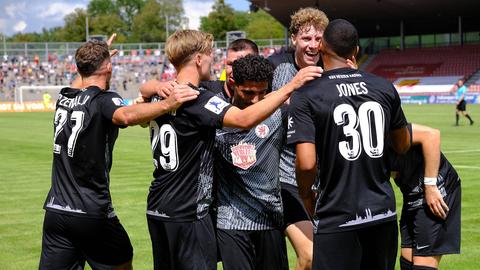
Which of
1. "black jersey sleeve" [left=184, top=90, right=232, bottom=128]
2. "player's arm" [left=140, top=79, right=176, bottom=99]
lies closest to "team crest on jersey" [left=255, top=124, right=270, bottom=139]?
"black jersey sleeve" [left=184, top=90, right=232, bottom=128]

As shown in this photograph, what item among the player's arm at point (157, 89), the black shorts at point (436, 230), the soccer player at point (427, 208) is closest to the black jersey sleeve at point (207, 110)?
the player's arm at point (157, 89)

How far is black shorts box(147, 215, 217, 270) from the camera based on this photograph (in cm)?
514

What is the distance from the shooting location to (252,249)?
555 cm

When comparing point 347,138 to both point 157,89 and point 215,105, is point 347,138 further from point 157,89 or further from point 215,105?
point 157,89

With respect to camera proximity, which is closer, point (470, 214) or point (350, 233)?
point (350, 233)

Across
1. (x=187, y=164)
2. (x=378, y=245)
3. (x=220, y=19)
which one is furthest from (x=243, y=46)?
(x=220, y=19)

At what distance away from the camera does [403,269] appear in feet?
20.1

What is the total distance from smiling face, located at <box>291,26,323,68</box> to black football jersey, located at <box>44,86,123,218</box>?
176 cm

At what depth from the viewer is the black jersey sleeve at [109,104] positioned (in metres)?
5.43

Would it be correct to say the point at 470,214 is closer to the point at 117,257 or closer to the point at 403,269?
the point at 403,269

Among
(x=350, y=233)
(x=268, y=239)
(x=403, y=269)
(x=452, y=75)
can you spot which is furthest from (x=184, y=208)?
(x=452, y=75)

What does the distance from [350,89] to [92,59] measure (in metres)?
2.11

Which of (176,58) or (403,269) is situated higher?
(176,58)

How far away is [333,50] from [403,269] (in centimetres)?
232
